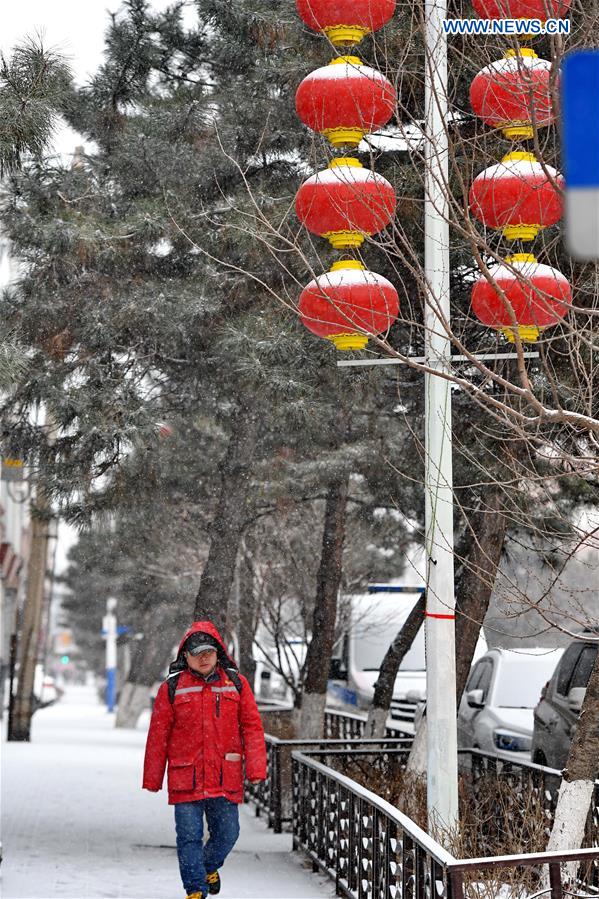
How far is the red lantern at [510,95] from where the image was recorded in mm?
7543

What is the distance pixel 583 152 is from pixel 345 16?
6203mm

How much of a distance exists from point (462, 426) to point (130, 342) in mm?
2919

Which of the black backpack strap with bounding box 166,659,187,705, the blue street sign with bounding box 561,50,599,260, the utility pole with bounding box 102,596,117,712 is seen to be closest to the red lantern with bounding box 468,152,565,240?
the black backpack strap with bounding box 166,659,187,705

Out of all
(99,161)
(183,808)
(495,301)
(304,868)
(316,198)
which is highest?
(99,161)

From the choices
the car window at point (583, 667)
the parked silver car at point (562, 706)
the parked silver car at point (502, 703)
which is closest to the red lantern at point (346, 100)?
the parked silver car at point (562, 706)

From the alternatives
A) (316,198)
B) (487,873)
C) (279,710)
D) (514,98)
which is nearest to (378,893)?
(487,873)

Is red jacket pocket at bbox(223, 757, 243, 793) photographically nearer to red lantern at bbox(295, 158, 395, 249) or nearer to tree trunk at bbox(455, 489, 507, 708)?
red lantern at bbox(295, 158, 395, 249)

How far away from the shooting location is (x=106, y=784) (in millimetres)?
17969

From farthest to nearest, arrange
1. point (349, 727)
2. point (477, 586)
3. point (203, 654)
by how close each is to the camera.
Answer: point (349, 727) → point (477, 586) → point (203, 654)

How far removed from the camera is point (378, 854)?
814 cm

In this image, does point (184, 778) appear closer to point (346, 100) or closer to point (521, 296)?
point (521, 296)

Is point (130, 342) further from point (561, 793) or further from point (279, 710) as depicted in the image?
point (279, 710)

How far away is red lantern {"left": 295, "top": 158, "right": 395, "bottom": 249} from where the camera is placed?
7.88 m

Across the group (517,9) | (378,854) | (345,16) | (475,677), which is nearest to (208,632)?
(378,854)
